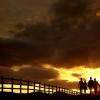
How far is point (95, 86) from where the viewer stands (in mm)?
42625

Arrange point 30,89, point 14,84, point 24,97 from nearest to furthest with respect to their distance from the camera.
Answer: point 24,97 < point 14,84 < point 30,89

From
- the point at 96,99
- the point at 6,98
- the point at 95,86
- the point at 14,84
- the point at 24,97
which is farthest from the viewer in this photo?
the point at 95,86

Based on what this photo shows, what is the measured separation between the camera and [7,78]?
91.7 feet

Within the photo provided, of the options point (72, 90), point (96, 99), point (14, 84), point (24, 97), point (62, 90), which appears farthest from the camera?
point (72, 90)

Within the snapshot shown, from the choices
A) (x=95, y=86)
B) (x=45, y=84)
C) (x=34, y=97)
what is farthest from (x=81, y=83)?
(x=34, y=97)

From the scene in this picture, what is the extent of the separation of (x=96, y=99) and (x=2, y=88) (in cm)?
1160

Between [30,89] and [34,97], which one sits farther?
[30,89]

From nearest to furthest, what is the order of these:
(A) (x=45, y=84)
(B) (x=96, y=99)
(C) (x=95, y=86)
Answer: (B) (x=96, y=99)
(A) (x=45, y=84)
(C) (x=95, y=86)

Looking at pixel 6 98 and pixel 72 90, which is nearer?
pixel 6 98

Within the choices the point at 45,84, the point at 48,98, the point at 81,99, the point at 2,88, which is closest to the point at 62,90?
the point at 45,84

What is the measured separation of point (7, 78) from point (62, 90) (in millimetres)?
18860

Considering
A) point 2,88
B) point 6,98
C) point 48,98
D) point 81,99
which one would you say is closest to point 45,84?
point 81,99

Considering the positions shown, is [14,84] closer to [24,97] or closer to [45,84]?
[24,97]

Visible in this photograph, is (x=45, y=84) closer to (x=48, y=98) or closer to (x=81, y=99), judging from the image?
(x=81, y=99)
